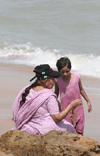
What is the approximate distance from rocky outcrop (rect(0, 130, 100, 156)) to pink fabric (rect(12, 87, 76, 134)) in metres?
0.13

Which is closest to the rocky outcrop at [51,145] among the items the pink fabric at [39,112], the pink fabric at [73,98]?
the pink fabric at [39,112]

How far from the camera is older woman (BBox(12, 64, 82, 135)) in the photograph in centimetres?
334

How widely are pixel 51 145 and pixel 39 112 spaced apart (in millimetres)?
452

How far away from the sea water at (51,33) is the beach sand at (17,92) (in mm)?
1943

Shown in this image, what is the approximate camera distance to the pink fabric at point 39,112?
3342 mm

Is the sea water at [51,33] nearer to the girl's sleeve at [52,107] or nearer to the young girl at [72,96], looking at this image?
the young girl at [72,96]

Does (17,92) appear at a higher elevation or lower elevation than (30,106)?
lower

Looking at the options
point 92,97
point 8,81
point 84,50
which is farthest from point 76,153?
point 84,50

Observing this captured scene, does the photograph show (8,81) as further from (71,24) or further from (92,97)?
(71,24)

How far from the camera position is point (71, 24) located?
20922 millimetres

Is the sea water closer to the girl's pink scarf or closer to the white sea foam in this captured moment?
the white sea foam

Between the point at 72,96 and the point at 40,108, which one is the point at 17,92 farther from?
the point at 40,108

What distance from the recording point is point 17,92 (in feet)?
24.1

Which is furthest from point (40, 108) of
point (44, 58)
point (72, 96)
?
point (44, 58)
